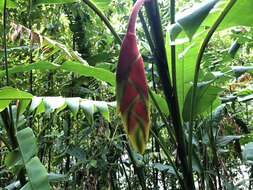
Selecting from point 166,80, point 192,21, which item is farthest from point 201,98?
point 192,21

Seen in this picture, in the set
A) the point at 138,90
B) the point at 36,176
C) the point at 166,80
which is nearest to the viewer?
the point at 138,90

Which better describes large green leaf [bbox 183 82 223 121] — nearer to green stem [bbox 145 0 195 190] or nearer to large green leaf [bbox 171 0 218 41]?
green stem [bbox 145 0 195 190]

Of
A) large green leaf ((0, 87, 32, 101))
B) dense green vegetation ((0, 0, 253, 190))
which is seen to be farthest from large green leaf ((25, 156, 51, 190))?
large green leaf ((0, 87, 32, 101))

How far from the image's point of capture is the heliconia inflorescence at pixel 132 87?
404 millimetres

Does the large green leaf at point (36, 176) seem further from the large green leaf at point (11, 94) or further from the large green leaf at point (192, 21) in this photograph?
the large green leaf at point (192, 21)

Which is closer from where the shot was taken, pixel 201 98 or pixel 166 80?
pixel 166 80

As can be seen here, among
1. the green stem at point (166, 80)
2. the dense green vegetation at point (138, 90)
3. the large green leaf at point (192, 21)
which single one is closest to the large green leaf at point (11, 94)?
the dense green vegetation at point (138, 90)

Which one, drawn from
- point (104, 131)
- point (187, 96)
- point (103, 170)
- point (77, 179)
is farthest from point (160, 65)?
point (77, 179)

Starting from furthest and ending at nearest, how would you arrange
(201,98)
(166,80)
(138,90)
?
Answer: (201,98), (166,80), (138,90)

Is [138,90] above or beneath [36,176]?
above

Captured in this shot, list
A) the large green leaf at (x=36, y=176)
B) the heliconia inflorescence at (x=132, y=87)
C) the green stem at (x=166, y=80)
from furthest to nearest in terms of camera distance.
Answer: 1. the large green leaf at (x=36, y=176)
2. the green stem at (x=166, y=80)
3. the heliconia inflorescence at (x=132, y=87)

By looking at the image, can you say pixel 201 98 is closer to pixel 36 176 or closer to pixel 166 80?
pixel 166 80

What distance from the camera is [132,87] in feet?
1.32

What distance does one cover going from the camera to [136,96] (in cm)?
40
